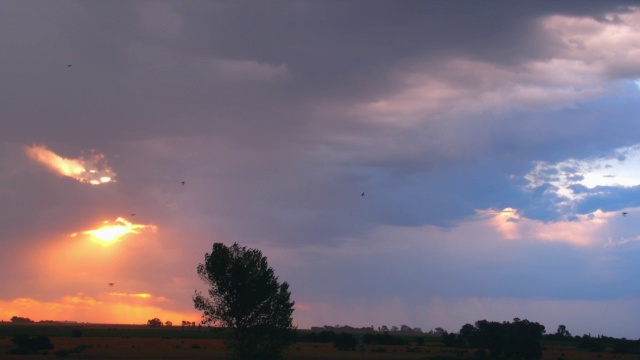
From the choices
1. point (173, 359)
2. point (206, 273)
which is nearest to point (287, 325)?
point (206, 273)

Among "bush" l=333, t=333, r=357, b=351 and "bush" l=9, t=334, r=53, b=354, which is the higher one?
"bush" l=333, t=333, r=357, b=351

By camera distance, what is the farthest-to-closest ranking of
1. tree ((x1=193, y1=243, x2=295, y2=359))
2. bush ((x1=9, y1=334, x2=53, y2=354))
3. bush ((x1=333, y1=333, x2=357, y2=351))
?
bush ((x1=333, y1=333, x2=357, y2=351)) → bush ((x1=9, y1=334, x2=53, y2=354)) → tree ((x1=193, y1=243, x2=295, y2=359))

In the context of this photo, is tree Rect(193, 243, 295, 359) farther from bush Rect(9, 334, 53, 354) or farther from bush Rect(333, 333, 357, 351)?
bush Rect(333, 333, 357, 351)

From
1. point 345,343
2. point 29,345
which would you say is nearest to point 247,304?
point 29,345

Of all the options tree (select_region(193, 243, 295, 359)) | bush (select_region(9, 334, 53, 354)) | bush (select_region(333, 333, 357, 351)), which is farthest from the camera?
bush (select_region(333, 333, 357, 351))

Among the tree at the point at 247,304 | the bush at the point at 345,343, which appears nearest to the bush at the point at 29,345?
the tree at the point at 247,304

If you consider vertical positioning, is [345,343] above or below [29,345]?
above

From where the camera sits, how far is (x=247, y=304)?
2886 inches

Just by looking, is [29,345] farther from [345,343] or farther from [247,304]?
[345,343]

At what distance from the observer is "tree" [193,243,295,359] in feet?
239

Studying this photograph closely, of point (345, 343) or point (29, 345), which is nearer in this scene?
point (29, 345)

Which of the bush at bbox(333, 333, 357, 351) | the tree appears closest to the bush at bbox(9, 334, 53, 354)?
the tree

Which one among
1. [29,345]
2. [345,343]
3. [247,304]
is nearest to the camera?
[247,304]

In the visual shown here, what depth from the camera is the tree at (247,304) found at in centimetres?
7294
